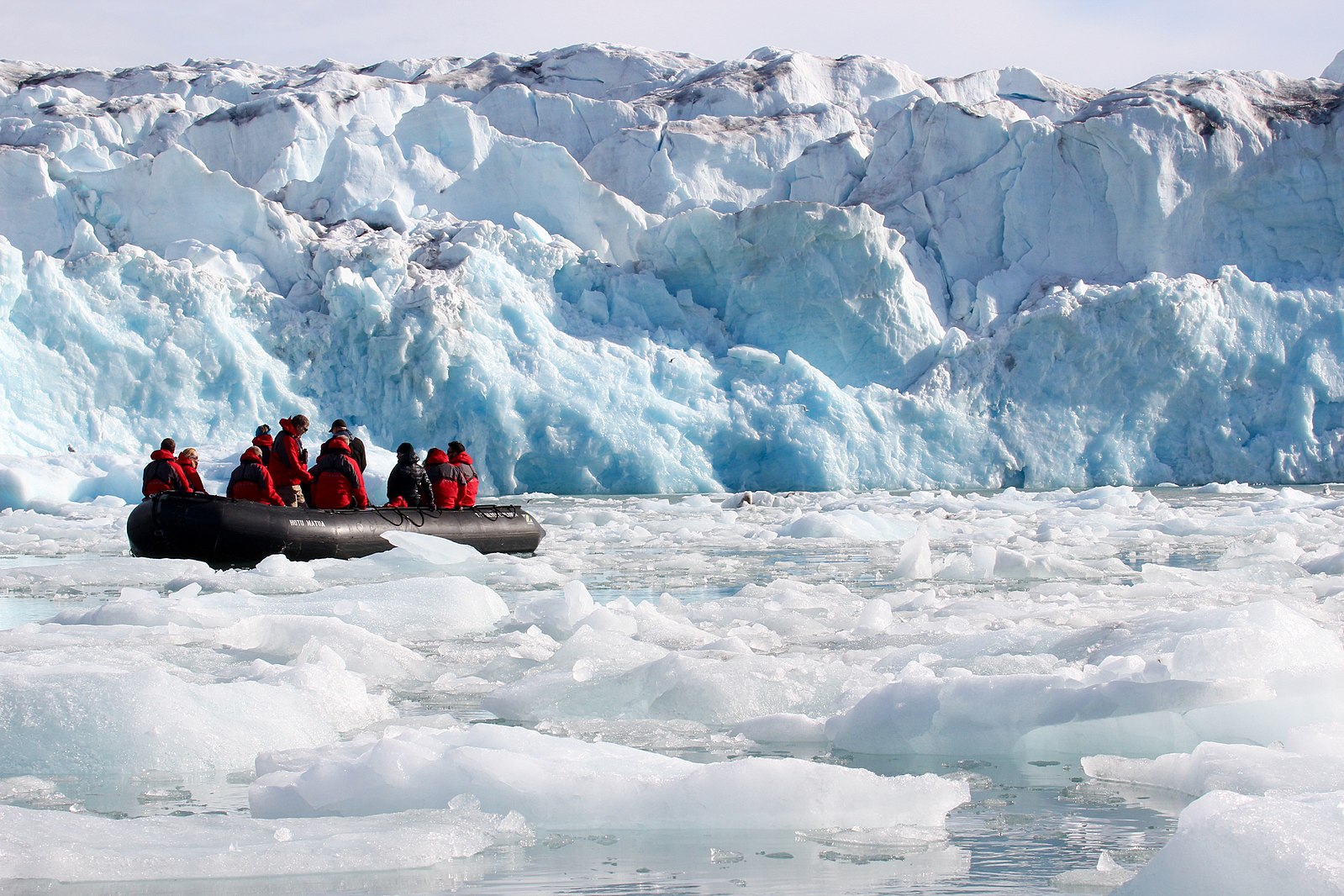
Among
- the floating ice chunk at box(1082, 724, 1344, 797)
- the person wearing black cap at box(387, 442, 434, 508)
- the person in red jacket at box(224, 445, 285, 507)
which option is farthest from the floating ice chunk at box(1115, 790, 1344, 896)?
the person wearing black cap at box(387, 442, 434, 508)

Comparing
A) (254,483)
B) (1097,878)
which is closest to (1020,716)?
(1097,878)

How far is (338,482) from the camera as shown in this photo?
9.30m

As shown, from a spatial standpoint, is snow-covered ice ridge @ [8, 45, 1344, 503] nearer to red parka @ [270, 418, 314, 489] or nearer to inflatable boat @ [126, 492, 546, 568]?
red parka @ [270, 418, 314, 489]

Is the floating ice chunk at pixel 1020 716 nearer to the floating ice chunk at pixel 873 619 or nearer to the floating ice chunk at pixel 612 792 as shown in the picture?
the floating ice chunk at pixel 612 792

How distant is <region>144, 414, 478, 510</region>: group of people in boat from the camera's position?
29.6ft

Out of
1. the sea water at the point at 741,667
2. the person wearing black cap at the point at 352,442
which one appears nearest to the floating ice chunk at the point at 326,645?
the sea water at the point at 741,667

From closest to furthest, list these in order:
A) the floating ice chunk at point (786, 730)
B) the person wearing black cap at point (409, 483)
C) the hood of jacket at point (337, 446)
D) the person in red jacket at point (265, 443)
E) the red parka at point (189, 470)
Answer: the floating ice chunk at point (786, 730), the hood of jacket at point (337, 446), the red parka at point (189, 470), the person in red jacket at point (265, 443), the person wearing black cap at point (409, 483)

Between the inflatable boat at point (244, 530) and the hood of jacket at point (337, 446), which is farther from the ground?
the hood of jacket at point (337, 446)

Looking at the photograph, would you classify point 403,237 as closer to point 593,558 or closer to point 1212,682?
point 593,558

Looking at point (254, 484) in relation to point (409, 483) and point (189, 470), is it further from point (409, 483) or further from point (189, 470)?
point (409, 483)

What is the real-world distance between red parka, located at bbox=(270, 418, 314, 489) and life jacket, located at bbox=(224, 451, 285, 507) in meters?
0.41

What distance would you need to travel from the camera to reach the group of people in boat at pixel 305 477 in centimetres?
902

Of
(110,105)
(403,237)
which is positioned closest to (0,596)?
(403,237)

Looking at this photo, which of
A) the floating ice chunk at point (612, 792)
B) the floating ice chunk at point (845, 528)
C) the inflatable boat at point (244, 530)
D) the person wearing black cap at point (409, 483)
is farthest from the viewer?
the floating ice chunk at point (845, 528)
